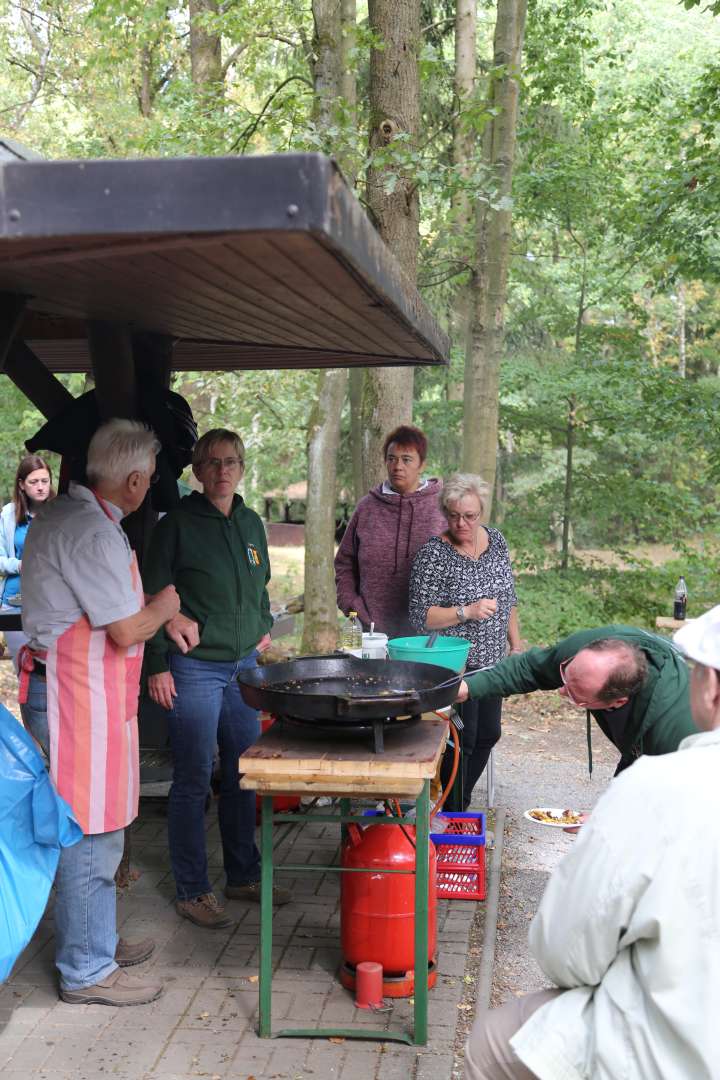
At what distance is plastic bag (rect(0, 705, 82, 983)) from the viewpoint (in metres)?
3.19

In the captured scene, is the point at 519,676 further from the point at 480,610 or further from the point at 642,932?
the point at 642,932

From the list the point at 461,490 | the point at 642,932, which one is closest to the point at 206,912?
the point at 461,490

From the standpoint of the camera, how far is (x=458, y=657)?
4.00 m

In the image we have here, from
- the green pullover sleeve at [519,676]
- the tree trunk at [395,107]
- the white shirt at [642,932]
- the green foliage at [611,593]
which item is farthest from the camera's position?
the green foliage at [611,593]

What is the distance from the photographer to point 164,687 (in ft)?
14.0

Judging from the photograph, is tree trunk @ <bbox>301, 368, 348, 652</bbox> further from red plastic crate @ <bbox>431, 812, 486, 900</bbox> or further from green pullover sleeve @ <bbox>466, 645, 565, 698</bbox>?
green pullover sleeve @ <bbox>466, 645, 565, 698</bbox>

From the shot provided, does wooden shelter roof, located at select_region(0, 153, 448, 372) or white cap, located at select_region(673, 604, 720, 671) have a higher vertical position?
wooden shelter roof, located at select_region(0, 153, 448, 372)

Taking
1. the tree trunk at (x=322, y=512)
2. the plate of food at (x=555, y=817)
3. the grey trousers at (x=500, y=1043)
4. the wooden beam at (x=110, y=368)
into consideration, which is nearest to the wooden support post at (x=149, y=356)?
the wooden beam at (x=110, y=368)

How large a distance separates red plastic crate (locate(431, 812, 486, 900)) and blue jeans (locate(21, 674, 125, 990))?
1.52 m

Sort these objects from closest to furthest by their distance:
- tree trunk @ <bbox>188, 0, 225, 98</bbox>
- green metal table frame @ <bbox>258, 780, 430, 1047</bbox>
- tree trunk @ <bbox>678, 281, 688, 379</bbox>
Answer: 1. green metal table frame @ <bbox>258, 780, 430, 1047</bbox>
2. tree trunk @ <bbox>188, 0, 225, 98</bbox>
3. tree trunk @ <bbox>678, 281, 688, 379</bbox>

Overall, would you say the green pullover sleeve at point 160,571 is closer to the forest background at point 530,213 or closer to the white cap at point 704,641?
the white cap at point 704,641

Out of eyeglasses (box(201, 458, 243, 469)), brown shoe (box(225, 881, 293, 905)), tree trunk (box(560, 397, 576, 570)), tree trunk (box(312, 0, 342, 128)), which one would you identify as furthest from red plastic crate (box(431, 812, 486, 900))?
tree trunk (box(560, 397, 576, 570))

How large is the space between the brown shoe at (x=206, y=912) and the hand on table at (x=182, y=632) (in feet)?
3.52

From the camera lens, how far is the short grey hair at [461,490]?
493cm
